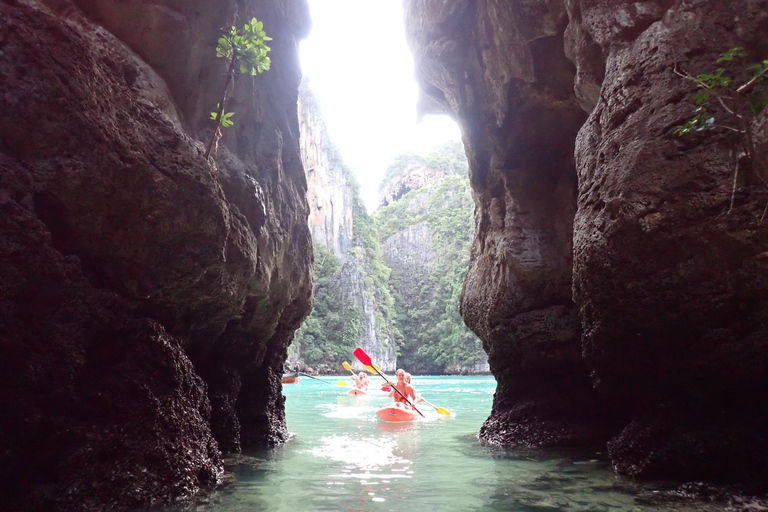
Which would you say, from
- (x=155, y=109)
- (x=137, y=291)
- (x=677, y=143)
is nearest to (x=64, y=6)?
(x=155, y=109)

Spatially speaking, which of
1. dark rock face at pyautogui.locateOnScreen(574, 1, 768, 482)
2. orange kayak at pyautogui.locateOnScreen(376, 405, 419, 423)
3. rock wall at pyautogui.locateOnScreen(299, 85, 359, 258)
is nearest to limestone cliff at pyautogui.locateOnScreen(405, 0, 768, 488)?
dark rock face at pyautogui.locateOnScreen(574, 1, 768, 482)

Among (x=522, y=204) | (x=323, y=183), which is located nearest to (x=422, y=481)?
(x=522, y=204)

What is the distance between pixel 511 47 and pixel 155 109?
18.5ft

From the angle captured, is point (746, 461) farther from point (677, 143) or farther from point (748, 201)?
point (677, 143)

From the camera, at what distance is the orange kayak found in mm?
11539

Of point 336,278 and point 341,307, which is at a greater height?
point 336,278

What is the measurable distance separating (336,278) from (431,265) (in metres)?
24.2

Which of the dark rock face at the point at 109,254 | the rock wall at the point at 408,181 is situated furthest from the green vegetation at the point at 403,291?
the dark rock face at the point at 109,254

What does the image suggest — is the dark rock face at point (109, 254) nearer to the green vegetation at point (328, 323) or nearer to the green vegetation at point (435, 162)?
the green vegetation at point (328, 323)

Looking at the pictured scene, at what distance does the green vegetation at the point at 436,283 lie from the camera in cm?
6150

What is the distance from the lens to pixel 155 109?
4652mm

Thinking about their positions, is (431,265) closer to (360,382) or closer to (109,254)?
(360,382)

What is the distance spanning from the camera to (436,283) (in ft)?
248

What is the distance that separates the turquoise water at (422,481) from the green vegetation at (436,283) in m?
51.1
